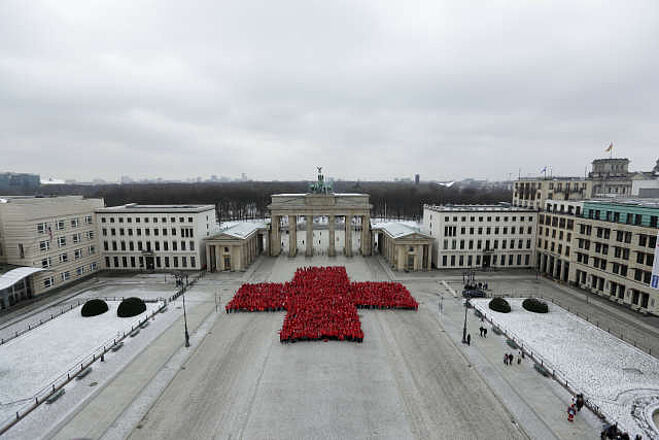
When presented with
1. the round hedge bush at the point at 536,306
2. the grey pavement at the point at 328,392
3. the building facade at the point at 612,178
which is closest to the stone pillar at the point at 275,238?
the grey pavement at the point at 328,392

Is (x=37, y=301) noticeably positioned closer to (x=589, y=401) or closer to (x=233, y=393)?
(x=233, y=393)

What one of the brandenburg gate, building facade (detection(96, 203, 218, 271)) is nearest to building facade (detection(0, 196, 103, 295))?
building facade (detection(96, 203, 218, 271))

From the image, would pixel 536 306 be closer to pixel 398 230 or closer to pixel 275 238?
pixel 398 230

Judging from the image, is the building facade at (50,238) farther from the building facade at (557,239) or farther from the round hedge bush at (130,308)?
the building facade at (557,239)

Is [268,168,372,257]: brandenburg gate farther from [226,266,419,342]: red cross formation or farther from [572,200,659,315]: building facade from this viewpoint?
[572,200,659,315]: building facade

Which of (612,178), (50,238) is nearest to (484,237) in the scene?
(612,178)

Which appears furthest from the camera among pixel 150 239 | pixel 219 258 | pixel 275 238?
pixel 275 238
